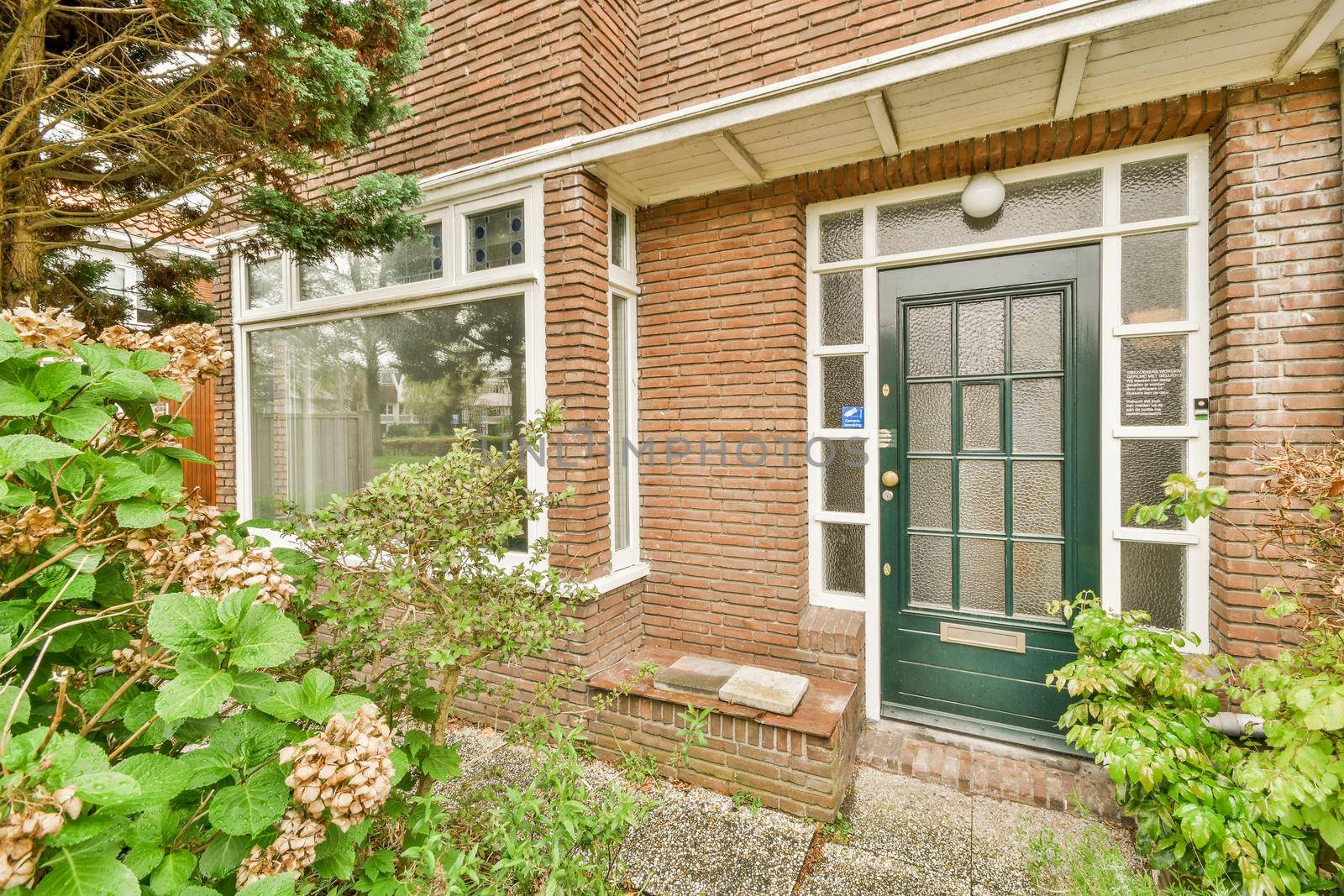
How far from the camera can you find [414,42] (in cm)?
248

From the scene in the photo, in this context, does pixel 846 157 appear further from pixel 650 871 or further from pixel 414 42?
pixel 650 871

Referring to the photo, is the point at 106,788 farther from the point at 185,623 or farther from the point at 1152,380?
the point at 1152,380

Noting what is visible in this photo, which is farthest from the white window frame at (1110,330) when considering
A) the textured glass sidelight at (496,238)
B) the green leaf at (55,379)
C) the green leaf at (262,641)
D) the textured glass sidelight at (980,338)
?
the green leaf at (55,379)

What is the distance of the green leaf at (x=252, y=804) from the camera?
0.99m

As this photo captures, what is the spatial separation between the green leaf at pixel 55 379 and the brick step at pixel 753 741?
2042mm

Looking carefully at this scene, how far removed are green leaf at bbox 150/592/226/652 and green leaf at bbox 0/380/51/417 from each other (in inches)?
16.0

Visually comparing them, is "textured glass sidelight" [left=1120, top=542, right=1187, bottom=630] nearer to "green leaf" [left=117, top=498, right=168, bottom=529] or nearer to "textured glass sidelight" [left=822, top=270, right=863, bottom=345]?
"textured glass sidelight" [left=822, top=270, right=863, bottom=345]

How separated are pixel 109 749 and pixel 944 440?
3.43 metres

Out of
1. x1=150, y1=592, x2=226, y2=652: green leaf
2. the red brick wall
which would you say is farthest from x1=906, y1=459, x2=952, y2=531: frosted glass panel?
x1=150, y1=592, x2=226, y2=652: green leaf

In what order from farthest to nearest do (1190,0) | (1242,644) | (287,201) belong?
(287,201), (1242,644), (1190,0)

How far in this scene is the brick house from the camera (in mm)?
2416

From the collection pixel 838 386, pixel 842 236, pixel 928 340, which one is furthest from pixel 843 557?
pixel 842 236

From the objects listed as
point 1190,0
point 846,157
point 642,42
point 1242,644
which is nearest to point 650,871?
point 1242,644

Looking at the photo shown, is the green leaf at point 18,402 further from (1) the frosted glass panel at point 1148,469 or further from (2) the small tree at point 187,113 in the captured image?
(1) the frosted glass panel at point 1148,469
